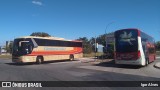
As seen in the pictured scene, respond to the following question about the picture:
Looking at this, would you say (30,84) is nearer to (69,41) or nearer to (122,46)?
(122,46)

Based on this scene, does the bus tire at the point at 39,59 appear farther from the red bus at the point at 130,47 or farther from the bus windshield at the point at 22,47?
the red bus at the point at 130,47

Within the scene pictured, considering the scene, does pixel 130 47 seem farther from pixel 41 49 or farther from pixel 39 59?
pixel 39 59

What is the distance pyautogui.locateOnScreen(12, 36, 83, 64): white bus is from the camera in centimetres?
3097

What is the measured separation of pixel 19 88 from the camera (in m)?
12.4

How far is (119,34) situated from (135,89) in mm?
14755

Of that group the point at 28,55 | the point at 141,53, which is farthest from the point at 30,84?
the point at 28,55

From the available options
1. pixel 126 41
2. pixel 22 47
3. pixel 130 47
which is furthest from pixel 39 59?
pixel 130 47

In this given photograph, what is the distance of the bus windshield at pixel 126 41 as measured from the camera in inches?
995

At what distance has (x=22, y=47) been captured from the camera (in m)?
30.9

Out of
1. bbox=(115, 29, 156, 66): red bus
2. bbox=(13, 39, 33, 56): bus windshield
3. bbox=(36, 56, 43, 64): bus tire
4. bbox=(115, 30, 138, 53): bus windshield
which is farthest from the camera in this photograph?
bbox=(36, 56, 43, 64): bus tire

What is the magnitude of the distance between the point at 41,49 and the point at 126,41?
11917 millimetres

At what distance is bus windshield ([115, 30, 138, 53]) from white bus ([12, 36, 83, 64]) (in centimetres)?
1055

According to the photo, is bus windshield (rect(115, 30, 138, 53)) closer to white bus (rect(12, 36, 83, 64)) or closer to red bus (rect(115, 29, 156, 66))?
red bus (rect(115, 29, 156, 66))

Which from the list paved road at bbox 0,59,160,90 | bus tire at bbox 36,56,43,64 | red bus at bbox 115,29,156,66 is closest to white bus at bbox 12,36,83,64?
bus tire at bbox 36,56,43,64
